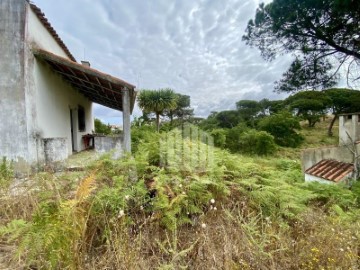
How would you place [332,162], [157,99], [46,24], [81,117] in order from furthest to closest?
[157,99], [81,117], [332,162], [46,24]

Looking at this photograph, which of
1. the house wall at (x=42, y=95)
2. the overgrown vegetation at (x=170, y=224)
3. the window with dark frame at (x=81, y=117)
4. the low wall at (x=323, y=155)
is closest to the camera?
the overgrown vegetation at (x=170, y=224)

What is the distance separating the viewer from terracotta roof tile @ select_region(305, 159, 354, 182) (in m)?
9.33

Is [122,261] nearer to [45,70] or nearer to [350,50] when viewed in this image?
[45,70]

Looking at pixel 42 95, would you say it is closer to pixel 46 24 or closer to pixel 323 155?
pixel 46 24

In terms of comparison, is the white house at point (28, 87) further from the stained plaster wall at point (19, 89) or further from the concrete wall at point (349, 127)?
the concrete wall at point (349, 127)

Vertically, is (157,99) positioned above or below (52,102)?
above

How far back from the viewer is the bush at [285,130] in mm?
21562

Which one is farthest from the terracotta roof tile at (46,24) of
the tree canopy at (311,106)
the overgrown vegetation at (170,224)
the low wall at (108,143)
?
the tree canopy at (311,106)

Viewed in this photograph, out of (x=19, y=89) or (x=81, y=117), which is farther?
(x=81, y=117)

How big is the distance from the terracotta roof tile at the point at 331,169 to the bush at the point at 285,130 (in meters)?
10.9

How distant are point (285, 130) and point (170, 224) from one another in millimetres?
21431

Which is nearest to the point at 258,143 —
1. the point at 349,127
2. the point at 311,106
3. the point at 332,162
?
the point at 349,127

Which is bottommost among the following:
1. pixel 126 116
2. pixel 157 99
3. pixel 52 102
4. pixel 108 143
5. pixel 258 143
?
pixel 258 143

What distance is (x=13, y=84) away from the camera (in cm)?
622
